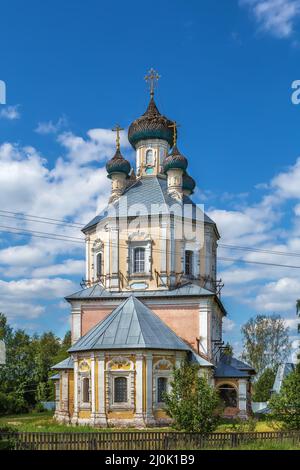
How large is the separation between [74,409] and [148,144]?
51.1 ft

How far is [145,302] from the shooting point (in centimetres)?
3272

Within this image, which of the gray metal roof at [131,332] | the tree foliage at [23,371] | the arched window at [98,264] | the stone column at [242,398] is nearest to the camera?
the gray metal roof at [131,332]

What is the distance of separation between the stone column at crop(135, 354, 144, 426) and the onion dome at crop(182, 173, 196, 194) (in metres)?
13.9

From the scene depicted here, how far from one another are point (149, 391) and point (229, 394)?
6.27 m

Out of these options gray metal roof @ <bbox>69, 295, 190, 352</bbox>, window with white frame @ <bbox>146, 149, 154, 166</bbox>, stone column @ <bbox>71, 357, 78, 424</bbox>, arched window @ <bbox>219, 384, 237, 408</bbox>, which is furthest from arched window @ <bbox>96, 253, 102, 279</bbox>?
arched window @ <bbox>219, 384, 237, 408</bbox>

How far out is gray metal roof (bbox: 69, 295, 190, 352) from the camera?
29078mm

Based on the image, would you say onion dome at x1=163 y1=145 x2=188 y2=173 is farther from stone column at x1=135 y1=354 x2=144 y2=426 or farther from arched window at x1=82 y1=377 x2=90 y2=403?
arched window at x1=82 y1=377 x2=90 y2=403

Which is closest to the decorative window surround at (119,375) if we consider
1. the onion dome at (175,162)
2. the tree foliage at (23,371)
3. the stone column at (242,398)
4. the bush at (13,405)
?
the stone column at (242,398)

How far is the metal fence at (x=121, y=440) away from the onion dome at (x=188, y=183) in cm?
2187

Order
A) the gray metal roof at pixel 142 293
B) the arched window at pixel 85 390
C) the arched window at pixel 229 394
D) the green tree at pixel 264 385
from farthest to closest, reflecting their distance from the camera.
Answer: the green tree at pixel 264 385 → the arched window at pixel 229 394 → the gray metal roof at pixel 142 293 → the arched window at pixel 85 390

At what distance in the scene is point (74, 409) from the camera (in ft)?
99.6

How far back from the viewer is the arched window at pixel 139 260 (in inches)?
1324

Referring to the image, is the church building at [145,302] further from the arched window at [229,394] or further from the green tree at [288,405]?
the green tree at [288,405]
